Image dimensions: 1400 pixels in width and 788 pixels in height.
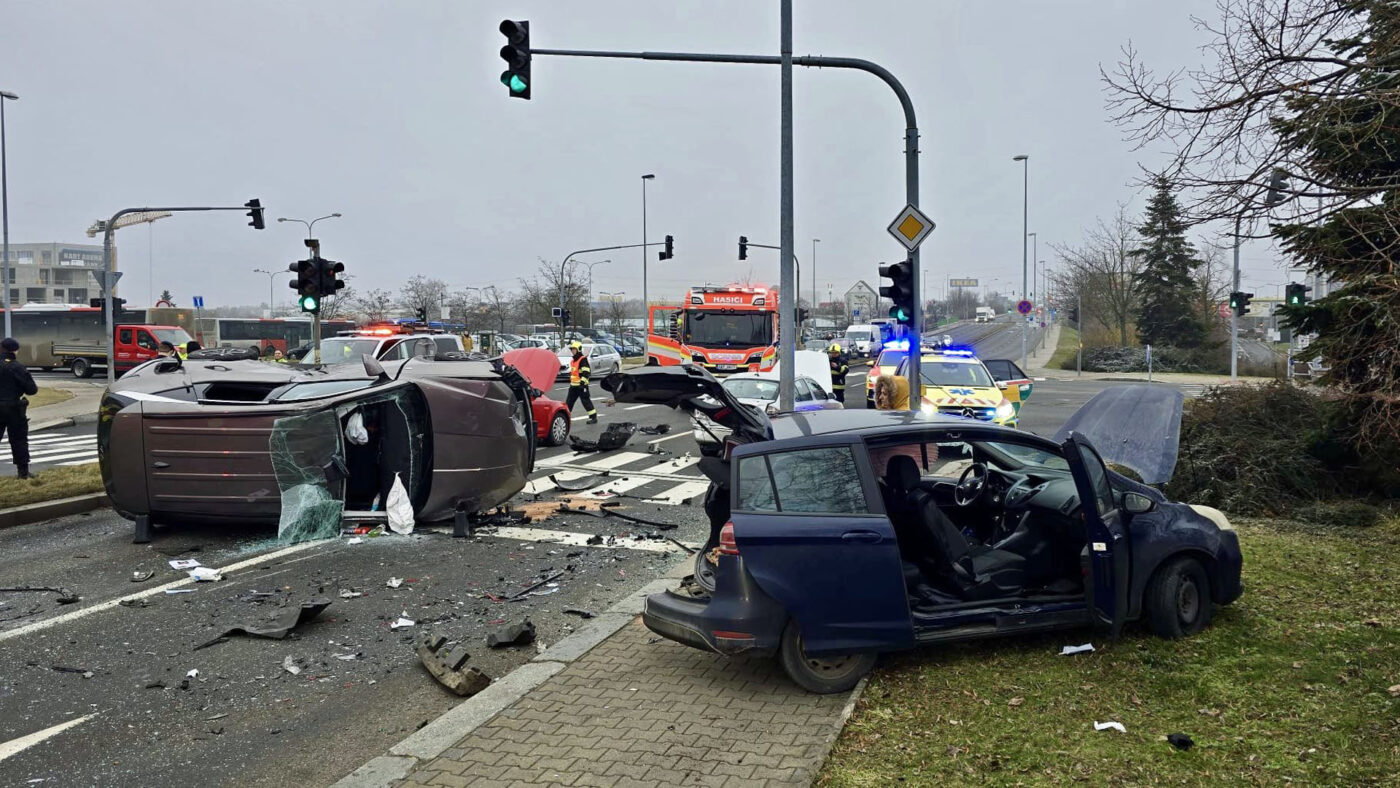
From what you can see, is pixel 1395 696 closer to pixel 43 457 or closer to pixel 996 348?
pixel 43 457

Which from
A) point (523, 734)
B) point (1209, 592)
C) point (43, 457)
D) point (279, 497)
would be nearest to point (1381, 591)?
point (1209, 592)

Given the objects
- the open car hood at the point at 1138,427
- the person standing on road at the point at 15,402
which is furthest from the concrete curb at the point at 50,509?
the open car hood at the point at 1138,427

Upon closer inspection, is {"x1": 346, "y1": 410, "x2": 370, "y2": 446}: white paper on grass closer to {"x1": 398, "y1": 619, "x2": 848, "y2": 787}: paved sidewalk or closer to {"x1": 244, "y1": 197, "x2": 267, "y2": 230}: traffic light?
{"x1": 398, "y1": 619, "x2": 848, "y2": 787}: paved sidewalk

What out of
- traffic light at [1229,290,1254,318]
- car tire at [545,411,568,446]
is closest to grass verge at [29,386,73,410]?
car tire at [545,411,568,446]

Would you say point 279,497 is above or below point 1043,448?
below

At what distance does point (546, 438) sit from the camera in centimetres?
1684

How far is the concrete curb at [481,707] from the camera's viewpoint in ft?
14.5

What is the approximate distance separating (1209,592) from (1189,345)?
49.9m

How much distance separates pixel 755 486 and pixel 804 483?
26cm

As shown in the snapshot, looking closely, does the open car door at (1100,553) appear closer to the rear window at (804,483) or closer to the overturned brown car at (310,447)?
the rear window at (804,483)

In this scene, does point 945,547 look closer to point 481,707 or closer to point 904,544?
point 904,544

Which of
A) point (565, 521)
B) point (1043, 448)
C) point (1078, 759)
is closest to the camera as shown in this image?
point (1078, 759)

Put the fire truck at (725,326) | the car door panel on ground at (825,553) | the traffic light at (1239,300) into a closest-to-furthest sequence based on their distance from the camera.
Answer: the car door panel on ground at (825,553)
the fire truck at (725,326)
the traffic light at (1239,300)

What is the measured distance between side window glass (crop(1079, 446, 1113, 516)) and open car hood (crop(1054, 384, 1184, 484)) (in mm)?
1242
